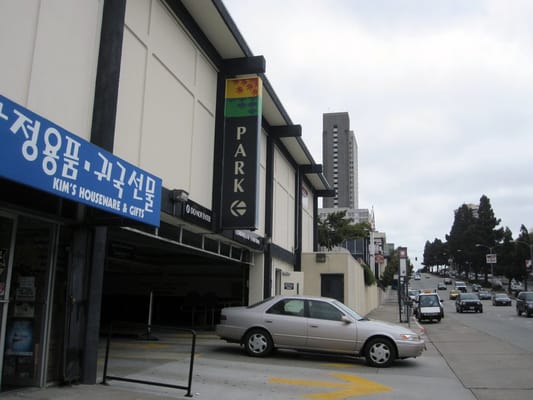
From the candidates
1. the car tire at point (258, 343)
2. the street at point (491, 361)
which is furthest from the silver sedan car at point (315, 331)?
the street at point (491, 361)

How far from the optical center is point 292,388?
357 inches

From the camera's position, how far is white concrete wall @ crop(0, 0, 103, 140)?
702cm

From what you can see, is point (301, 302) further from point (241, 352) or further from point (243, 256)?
point (243, 256)

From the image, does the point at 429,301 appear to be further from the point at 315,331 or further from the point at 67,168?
the point at 67,168

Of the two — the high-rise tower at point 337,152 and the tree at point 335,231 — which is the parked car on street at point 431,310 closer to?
the tree at point 335,231

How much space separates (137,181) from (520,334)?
19.1m

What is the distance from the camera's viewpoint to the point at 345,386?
30.9ft

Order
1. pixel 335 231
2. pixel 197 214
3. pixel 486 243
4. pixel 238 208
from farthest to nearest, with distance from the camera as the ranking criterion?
pixel 486 243 → pixel 335 231 → pixel 238 208 → pixel 197 214

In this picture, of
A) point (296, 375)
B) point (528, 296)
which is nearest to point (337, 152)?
point (528, 296)

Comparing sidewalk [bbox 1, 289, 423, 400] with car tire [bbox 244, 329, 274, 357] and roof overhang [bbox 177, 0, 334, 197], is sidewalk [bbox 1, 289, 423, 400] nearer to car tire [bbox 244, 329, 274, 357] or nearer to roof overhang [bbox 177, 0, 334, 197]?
car tire [bbox 244, 329, 274, 357]

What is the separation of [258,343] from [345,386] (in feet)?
10.4

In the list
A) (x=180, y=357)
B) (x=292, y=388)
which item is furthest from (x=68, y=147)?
(x=180, y=357)

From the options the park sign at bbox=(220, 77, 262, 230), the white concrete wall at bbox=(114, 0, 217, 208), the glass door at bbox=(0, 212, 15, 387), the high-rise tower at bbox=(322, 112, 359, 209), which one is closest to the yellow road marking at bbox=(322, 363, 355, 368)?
the park sign at bbox=(220, 77, 262, 230)

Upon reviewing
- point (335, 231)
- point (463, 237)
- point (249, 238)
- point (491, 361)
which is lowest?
point (491, 361)
